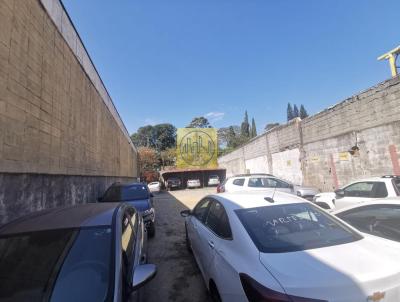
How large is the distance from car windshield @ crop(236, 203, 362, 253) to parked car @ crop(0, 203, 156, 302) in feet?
3.69

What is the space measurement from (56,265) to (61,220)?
76 cm

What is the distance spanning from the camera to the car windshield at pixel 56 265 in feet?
6.53

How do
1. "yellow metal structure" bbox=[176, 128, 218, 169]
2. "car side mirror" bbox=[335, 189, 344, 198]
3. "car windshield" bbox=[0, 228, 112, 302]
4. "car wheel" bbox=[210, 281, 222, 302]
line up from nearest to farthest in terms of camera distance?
"car windshield" bbox=[0, 228, 112, 302]
"car wheel" bbox=[210, 281, 222, 302]
"car side mirror" bbox=[335, 189, 344, 198]
"yellow metal structure" bbox=[176, 128, 218, 169]

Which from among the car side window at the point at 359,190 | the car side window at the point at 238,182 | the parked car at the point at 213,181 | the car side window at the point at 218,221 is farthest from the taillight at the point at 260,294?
the parked car at the point at 213,181

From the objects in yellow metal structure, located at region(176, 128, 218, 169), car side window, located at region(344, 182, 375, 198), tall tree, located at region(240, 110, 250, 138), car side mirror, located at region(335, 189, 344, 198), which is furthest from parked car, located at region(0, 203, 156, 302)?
tall tree, located at region(240, 110, 250, 138)

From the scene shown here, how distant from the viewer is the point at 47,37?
619cm

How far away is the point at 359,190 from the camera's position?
22.6 feet

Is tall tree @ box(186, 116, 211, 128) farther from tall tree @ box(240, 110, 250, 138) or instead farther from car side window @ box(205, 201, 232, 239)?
car side window @ box(205, 201, 232, 239)

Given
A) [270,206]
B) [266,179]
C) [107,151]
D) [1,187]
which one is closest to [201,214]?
[270,206]

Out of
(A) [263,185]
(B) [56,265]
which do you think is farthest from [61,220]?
(A) [263,185]

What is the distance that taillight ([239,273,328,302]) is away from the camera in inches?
73.4

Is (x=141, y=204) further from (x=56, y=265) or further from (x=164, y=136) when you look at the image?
(x=164, y=136)

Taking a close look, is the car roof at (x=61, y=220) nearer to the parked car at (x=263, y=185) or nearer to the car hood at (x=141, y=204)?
the car hood at (x=141, y=204)

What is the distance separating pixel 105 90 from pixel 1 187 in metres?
10.8
